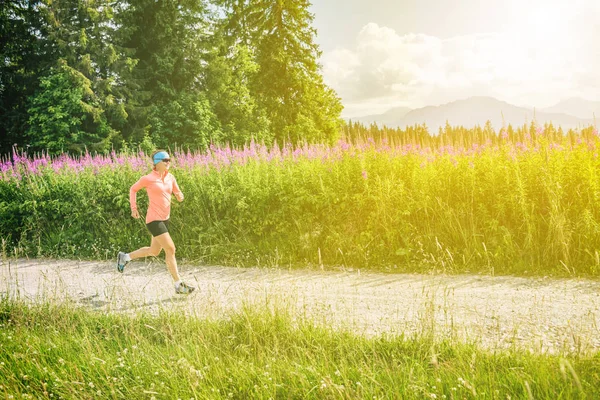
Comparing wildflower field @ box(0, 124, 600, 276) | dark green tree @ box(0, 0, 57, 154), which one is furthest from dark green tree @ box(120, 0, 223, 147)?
wildflower field @ box(0, 124, 600, 276)

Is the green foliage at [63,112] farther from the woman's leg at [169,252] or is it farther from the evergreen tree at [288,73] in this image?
the woman's leg at [169,252]

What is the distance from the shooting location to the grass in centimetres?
313

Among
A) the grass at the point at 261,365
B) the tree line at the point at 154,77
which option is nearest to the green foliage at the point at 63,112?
the tree line at the point at 154,77

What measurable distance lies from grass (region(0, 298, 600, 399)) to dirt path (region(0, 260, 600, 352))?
203 mm

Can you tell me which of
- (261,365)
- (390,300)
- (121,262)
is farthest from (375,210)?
(261,365)

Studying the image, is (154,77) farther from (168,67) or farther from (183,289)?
(183,289)

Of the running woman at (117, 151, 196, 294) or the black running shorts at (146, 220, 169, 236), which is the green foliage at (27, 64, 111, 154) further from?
the black running shorts at (146, 220, 169, 236)

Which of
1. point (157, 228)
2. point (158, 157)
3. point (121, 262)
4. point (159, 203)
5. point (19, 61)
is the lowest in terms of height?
point (121, 262)

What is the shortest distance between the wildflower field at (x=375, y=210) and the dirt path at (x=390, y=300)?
1.66 ft

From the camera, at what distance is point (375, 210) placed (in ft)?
26.3

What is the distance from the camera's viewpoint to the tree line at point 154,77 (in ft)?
80.2

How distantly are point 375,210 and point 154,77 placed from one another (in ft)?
78.9

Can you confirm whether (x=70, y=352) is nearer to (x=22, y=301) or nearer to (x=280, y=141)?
(x=22, y=301)

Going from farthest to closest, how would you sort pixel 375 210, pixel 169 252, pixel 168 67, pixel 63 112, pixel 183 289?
pixel 168 67 → pixel 63 112 → pixel 375 210 → pixel 169 252 → pixel 183 289
